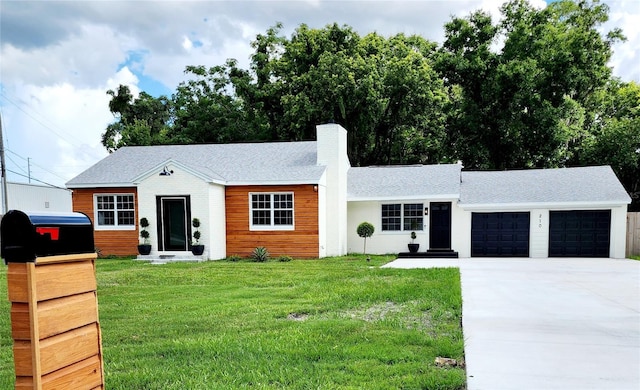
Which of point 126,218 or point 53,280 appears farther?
point 126,218

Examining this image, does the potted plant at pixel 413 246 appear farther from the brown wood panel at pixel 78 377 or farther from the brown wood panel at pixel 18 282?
the brown wood panel at pixel 18 282

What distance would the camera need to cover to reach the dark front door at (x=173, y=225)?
1454 cm

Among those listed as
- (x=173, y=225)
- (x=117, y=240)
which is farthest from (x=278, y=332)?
(x=117, y=240)

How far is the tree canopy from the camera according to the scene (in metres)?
22.1

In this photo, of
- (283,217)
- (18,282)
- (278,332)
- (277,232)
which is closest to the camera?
(18,282)

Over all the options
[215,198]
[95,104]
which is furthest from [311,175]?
[95,104]

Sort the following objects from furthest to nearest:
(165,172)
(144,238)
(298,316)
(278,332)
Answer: (144,238)
(165,172)
(298,316)
(278,332)

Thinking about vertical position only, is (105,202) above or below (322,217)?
above

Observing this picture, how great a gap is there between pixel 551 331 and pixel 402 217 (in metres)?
11.1

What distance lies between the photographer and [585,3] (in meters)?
24.8

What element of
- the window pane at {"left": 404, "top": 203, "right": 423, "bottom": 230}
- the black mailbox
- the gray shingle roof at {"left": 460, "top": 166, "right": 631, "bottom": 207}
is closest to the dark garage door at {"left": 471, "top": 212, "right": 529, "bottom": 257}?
the gray shingle roof at {"left": 460, "top": 166, "right": 631, "bottom": 207}

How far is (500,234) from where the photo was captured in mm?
15719

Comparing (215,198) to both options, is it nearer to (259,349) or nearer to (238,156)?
(238,156)

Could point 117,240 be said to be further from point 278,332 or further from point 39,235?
point 39,235
